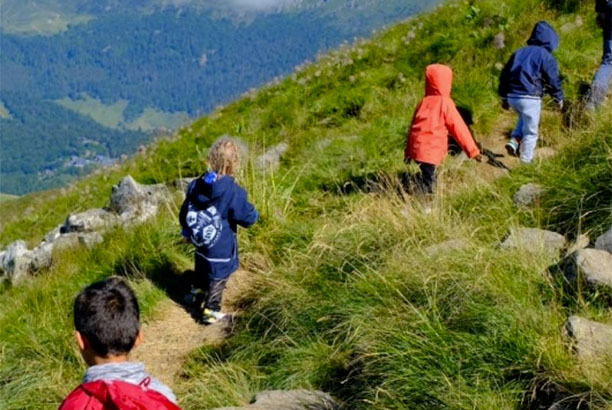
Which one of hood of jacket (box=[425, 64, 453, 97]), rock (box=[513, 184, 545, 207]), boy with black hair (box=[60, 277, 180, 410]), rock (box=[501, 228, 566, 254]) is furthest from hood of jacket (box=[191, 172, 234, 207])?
boy with black hair (box=[60, 277, 180, 410])

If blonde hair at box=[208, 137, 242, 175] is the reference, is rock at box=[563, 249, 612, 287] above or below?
below

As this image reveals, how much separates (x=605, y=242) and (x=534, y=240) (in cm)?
65

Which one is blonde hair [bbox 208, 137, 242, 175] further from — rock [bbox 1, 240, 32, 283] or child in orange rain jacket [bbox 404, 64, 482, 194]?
rock [bbox 1, 240, 32, 283]

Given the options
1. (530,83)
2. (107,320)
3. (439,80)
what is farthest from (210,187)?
(530,83)

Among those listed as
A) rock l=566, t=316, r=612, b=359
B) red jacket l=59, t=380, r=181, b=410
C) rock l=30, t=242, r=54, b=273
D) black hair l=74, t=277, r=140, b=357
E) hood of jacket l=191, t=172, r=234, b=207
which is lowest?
rock l=30, t=242, r=54, b=273

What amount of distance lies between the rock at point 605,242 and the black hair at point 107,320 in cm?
347

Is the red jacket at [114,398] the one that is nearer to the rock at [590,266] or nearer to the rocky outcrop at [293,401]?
the rocky outcrop at [293,401]

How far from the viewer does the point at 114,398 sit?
3492 millimetres

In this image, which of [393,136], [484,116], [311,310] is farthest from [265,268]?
[484,116]

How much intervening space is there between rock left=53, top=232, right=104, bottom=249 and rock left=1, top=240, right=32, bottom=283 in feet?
1.90

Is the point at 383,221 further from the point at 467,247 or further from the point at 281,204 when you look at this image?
the point at 281,204

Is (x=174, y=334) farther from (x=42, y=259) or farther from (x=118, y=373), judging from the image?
(x=42, y=259)

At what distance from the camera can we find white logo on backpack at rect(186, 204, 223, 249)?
7562 millimetres

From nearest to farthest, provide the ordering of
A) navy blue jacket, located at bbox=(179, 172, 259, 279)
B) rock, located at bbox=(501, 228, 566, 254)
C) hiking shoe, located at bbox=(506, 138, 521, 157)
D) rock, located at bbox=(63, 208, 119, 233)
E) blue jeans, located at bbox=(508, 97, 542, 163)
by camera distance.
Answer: rock, located at bbox=(501, 228, 566, 254), navy blue jacket, located at bbox=(179, 172, 259, 279), blue jeans, located at bbox=(508, 97, 542, 163), hiking shoe, located at bbox=(506, 138, 521, 157), rock, located at bbox=(63, 208, 119, 233)
